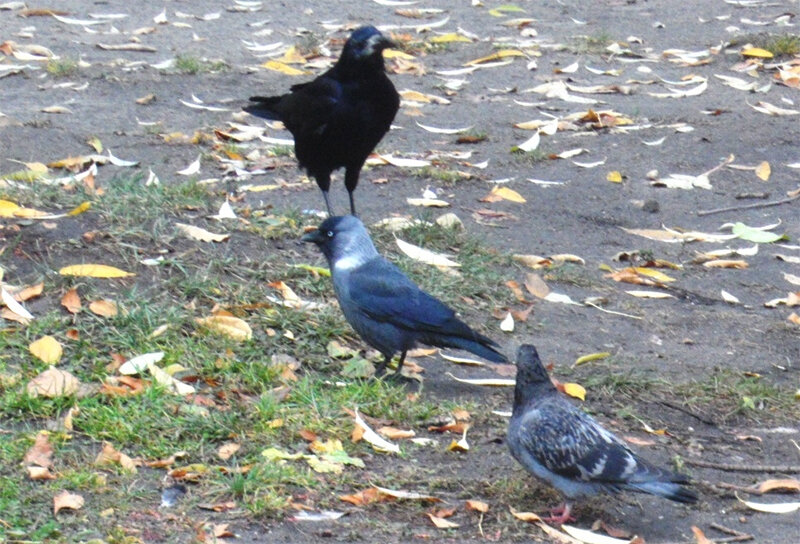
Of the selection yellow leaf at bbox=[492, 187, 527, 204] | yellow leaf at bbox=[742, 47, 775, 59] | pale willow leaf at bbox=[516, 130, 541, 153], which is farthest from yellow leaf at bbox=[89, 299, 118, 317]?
yellow leaf at bbox=[742, 47, 775, 59]

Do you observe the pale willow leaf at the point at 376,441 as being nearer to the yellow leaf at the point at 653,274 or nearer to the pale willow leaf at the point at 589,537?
the pale willow leaf at the point at 589,537

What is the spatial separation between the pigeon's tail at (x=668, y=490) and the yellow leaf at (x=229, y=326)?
1938mm

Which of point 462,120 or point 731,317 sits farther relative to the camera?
point 462,120

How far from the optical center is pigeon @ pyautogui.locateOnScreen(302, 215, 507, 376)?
479cm

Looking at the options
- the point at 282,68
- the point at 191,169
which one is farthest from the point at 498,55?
the point at 191,169

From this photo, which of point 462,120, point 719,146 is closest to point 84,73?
point 462,120

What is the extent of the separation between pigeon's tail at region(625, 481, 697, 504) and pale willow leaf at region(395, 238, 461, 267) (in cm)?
251

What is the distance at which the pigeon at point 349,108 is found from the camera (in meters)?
6.43

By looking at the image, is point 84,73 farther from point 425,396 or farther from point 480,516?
point 480,516

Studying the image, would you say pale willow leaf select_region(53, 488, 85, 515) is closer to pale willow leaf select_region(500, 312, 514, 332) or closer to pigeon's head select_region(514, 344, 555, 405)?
pigeon's head select_region(514, 344, 555, 405)

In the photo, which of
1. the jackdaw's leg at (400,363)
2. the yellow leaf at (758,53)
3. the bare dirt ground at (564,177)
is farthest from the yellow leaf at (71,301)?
the yellow leaf at (758,53)

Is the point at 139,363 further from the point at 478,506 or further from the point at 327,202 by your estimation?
the point at 327,202

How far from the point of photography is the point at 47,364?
181 inches

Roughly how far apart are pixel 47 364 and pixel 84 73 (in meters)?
5.13
